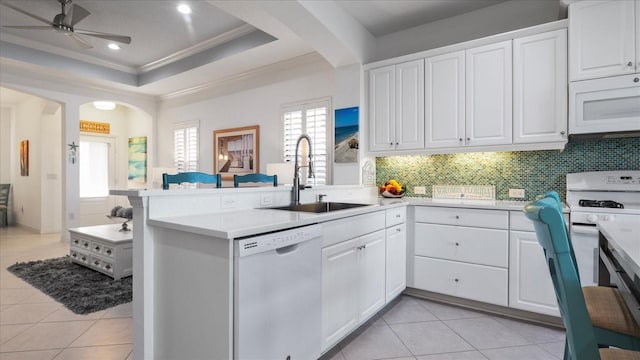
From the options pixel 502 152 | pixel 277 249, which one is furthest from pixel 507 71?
pixel 277 249

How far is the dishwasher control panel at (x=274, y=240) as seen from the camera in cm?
136

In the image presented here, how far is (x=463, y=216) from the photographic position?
9.23 feet

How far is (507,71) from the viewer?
286 centimetres

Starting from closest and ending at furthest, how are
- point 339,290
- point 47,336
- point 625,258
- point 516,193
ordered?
point 625,258 < point 339,290 < point 47,336 < point 516,193

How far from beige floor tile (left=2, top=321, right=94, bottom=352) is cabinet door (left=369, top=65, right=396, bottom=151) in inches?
123

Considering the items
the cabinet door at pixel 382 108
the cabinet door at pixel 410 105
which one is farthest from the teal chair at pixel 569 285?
the cabinet door at pixel 382 108

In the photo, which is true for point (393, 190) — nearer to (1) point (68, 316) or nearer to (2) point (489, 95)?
(2) point (489, 95)

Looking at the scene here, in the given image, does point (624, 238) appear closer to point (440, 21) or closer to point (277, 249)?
point (277, 249)

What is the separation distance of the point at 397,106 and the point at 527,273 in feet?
6.41

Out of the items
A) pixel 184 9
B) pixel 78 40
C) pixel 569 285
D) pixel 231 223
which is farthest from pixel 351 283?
pixel 78 40

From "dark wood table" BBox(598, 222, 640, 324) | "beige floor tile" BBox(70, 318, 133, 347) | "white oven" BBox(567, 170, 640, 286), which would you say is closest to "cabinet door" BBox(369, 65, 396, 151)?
"white oven" BBox(567, 170, 640, 286)

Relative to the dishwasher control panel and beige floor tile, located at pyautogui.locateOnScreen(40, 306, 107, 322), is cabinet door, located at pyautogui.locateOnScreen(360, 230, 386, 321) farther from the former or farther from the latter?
beige floor tile, located at pyautogui.locateOnScreen(40, 306, 107, 322)

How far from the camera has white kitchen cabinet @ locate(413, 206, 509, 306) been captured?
2668mm

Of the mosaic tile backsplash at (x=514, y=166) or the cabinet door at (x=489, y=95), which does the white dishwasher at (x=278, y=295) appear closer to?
the cabinet door at (x=489, y=95)
